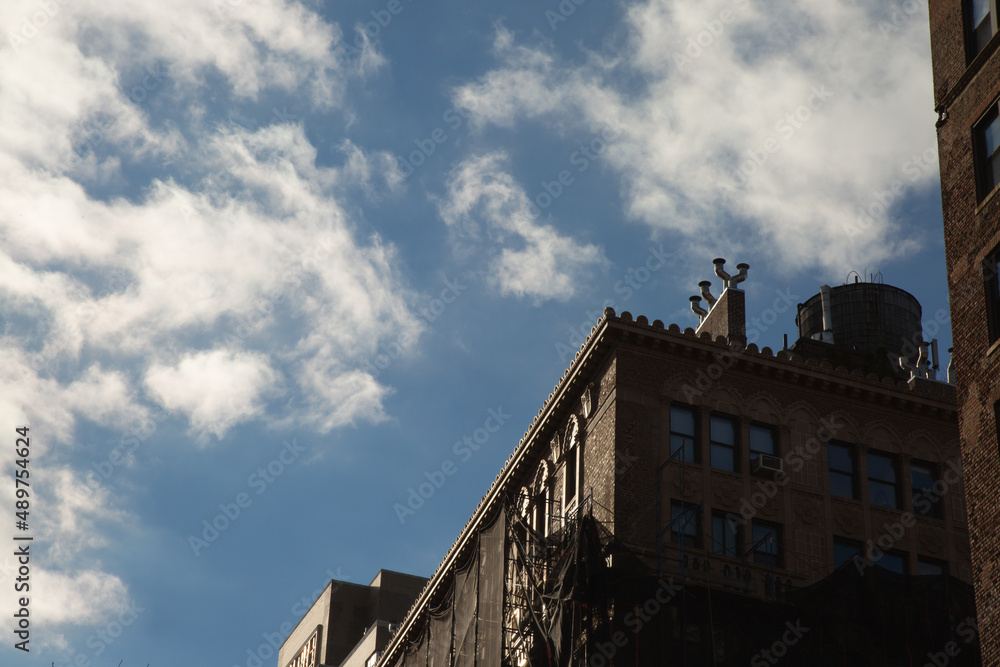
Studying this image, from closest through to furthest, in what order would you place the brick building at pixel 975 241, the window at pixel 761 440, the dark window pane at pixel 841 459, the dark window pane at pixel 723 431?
the brick building at pixel 975 241, the dark window pane at pixel 723 431, the window at pixel 761 440, the dark window pane at pixel 841 459

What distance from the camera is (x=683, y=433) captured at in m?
39.2

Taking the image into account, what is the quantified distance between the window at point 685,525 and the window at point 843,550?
173 inches

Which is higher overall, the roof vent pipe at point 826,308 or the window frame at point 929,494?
the roof vent pipe at point 826,308

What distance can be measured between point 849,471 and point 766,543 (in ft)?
14.2

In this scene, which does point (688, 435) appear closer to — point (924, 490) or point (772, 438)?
point (772, 438)

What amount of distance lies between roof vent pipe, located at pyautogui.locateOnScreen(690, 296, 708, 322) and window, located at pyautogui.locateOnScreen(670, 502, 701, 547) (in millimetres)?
9509

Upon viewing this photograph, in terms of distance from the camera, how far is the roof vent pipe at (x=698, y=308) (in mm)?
45359

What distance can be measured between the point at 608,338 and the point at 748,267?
703 centimetres

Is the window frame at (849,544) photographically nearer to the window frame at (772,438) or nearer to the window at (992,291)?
the window frame at (772,438)

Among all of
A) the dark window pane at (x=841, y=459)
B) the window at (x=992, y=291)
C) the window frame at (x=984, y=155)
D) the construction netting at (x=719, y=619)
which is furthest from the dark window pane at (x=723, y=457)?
the window frame at (x=984, y=155)

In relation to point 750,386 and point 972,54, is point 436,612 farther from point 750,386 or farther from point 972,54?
point 972,54

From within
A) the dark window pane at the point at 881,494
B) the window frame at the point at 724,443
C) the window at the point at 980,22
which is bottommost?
the dark window pane at the point at 881,494

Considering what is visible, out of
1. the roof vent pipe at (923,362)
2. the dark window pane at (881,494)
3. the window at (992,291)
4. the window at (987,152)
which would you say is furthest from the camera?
the roof vent pipe at (923,362)

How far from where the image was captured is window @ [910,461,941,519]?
4038cm
